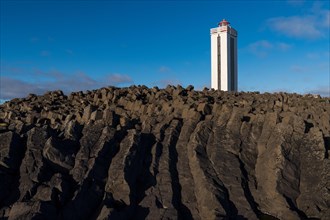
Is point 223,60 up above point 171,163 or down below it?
above

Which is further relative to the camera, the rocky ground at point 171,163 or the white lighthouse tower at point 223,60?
the white lighthouse tower at point 223,60

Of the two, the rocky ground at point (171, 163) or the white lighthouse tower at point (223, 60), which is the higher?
the white lighthouse tower at point (223, 60)

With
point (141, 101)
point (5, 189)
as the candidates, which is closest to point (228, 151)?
point (141, 101)

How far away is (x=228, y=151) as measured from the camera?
39062 mm

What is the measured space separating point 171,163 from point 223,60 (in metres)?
71.5

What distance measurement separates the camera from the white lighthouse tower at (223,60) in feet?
342

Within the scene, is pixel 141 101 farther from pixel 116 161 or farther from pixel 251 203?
pixel 251 203

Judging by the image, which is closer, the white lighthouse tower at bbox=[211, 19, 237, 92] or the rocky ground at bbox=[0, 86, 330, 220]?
the rocky ground at bbox=[0, 86, 330, 220]

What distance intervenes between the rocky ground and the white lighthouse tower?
188 feet

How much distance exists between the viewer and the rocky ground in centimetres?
3150

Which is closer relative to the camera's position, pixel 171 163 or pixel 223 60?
pixel 171 163

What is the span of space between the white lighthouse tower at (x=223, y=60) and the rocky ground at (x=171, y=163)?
57.4 m

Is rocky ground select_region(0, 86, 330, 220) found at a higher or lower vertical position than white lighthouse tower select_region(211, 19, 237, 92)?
lower

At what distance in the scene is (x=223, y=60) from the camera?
104 m
